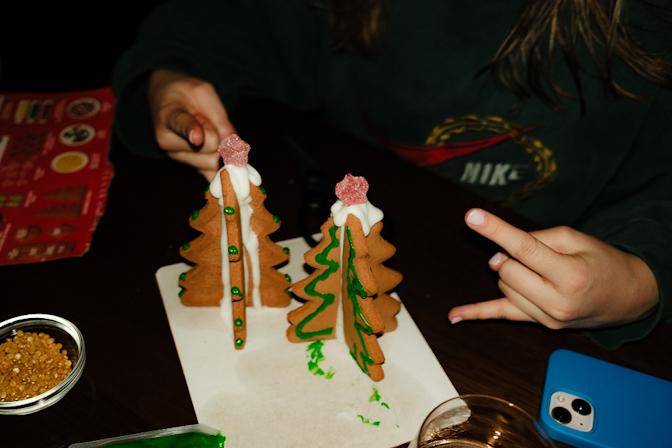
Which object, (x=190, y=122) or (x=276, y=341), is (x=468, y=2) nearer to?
(x=190, y=122)

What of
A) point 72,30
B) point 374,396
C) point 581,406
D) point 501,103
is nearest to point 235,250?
point 374,396

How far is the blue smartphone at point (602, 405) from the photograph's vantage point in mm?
678

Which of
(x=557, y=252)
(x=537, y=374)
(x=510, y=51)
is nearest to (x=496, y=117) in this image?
(x=510, y=51)

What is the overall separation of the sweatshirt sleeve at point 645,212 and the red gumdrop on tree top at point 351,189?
0.40 meters

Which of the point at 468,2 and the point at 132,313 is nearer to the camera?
the point at 132,313

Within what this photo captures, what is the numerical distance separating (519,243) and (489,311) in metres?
0.12

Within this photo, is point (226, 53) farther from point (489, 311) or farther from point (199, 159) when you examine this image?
point (489, 311)

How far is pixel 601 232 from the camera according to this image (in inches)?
35.1

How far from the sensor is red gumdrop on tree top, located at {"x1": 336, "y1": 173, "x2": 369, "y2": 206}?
65cm

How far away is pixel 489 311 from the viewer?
0.75 meters

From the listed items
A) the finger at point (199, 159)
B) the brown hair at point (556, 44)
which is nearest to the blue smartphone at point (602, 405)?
the brown hair at point (556, 44)

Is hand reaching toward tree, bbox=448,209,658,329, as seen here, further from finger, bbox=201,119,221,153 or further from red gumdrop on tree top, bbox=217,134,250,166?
finger, bbox=201,119,221,153

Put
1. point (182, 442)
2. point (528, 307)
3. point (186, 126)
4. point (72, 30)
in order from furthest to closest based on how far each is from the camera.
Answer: point (72, 30)
point (186, 126)
point (528, 307)
point (182, 442)

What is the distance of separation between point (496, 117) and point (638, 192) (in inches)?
10.8
